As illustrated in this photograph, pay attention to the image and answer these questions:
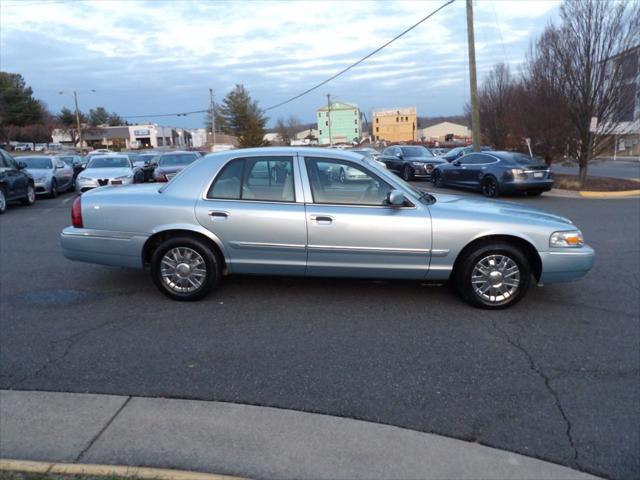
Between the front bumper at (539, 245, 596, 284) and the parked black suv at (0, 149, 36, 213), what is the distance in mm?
13347

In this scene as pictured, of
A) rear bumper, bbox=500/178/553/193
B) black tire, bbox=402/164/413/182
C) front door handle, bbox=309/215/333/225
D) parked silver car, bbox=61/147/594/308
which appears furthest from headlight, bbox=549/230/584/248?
black tire, bbox=402/164/413/182

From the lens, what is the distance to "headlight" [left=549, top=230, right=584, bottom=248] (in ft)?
17.2

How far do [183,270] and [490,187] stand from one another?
1270 centimetres

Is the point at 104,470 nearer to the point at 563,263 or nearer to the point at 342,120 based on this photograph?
the point at 563,263

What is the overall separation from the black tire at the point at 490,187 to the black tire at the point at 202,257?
12129mm

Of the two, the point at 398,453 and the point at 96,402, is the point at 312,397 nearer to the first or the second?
the point at 398,453

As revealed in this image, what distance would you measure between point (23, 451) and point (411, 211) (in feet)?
12.3

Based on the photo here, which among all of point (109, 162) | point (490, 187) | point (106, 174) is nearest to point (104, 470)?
point (490, 187)

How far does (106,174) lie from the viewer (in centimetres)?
1673

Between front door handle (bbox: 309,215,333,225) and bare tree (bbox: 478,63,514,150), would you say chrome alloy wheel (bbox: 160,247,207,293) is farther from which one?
bare tree (bbox: 478,63,514,150)

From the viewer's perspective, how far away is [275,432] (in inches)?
125

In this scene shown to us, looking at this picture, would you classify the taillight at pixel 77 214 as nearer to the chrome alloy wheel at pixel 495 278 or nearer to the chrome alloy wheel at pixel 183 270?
the chrome alloy wheel at pixel 183 270

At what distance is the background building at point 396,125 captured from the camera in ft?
348

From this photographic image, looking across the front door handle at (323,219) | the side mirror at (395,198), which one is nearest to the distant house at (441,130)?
the side mirror at (395,198)
